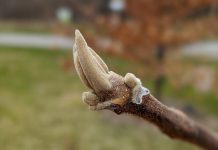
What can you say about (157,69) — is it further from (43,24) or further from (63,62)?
(43,24)

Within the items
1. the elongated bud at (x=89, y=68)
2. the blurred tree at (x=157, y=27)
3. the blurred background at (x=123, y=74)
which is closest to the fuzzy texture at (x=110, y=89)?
the elongated bud at (x=89, y=68)

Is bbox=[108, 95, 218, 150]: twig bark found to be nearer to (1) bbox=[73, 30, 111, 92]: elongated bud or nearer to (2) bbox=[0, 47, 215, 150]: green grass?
(1) bbox=[73, 30, 111, 92]: elongated bud

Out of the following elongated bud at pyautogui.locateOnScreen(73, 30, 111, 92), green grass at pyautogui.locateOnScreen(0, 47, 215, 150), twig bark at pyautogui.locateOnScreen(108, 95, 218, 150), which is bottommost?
elongated bud at pyautogui.locateOnScreen(73, 30, 111, 92)

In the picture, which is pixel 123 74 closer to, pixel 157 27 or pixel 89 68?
pixel 157 27

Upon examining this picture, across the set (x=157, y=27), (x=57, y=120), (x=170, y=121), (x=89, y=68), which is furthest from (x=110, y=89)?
(x=57, y=120)

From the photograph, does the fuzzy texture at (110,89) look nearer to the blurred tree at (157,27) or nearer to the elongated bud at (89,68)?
the elongated bud at (89,68)

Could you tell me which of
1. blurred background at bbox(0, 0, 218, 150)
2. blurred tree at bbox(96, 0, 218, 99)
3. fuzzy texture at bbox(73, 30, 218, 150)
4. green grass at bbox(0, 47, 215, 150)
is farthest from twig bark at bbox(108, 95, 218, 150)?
blurred tree at bbox(96, 0, 218, 99)

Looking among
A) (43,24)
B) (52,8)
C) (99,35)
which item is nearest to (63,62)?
(99,35)
